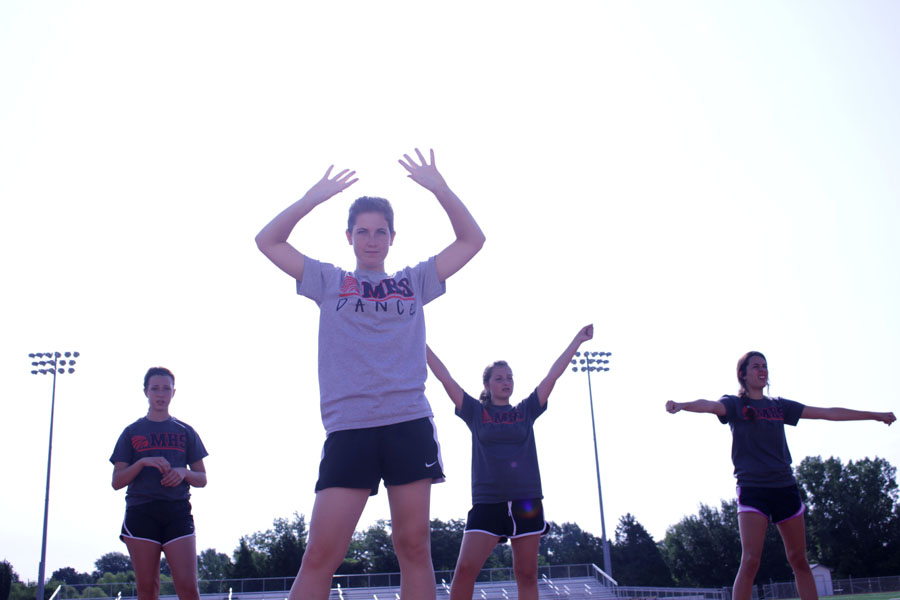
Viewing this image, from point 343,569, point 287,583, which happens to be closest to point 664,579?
point 343,569

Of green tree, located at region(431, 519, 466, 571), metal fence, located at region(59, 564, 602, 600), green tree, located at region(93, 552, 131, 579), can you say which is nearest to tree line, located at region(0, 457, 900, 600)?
green tree, located at region(431, 519, 466, 571)

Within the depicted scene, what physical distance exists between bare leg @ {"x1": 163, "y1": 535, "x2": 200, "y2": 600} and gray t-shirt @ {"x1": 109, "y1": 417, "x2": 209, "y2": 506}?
0.41 metres

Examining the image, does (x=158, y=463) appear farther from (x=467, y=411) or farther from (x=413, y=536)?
(x=413, y=536)

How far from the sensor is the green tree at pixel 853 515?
71.8 metres

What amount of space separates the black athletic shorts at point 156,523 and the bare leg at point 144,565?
4 cm

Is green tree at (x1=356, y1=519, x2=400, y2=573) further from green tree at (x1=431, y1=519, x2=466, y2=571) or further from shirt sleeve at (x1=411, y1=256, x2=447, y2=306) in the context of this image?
shirt sleeve at (x1=411, y1=256, x2=447, y2=306)

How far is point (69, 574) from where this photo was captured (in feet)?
331

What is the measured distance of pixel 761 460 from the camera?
7.14 metres

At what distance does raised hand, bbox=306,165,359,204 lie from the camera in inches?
175

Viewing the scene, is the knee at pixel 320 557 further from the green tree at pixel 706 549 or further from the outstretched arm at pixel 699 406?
the green tree at pixel 706 549

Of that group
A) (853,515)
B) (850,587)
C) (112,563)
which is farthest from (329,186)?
(112,563)

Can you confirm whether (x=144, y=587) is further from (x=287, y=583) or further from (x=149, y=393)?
(x=287, y=583)

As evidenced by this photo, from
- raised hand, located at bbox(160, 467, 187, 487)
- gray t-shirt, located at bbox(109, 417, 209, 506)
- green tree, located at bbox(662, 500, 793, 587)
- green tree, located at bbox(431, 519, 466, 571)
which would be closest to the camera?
raised hand, located at bbox(160, 467, 187, 487)

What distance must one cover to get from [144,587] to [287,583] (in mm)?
23358
